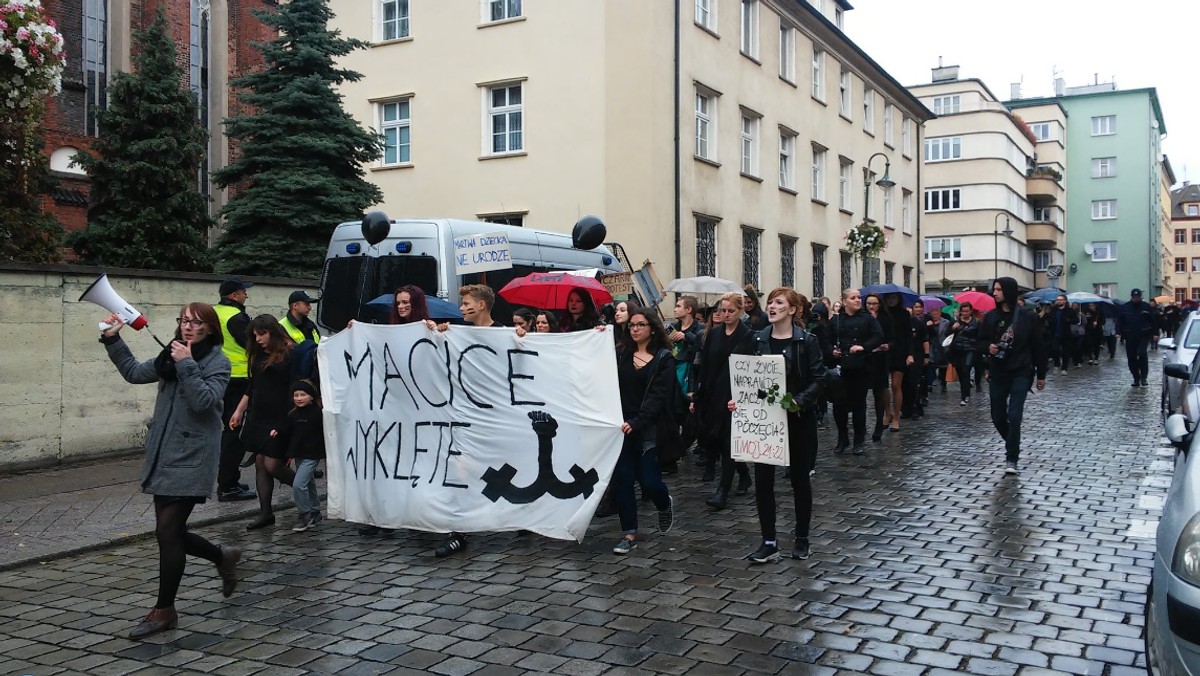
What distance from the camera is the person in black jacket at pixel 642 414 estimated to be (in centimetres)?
748

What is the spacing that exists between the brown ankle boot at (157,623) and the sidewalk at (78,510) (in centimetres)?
182

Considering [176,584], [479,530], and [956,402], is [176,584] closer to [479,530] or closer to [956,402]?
[479,530]

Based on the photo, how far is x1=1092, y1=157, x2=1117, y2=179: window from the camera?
91.7 meters

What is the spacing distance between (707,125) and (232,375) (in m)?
19.0

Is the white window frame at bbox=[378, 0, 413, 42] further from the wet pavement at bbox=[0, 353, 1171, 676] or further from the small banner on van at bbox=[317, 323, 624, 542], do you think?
the small banner on van at bbox=[317, 323, 624, 542]

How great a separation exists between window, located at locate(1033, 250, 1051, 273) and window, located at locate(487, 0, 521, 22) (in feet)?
204

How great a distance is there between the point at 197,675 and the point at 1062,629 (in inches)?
169

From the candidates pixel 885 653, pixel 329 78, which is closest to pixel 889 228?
pixel 329 78

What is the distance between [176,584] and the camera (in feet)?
18.7

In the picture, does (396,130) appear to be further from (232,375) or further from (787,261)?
(232,375)

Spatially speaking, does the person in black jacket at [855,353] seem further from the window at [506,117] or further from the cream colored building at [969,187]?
the cream colored building at [969,187]

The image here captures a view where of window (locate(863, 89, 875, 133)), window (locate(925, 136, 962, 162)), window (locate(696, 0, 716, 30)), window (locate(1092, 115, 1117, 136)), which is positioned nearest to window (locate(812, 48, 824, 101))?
window (locate(863, 89, 875, 133))

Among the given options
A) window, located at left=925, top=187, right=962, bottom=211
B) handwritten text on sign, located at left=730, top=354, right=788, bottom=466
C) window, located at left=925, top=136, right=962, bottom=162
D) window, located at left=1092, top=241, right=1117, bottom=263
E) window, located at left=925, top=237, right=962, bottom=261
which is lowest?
handwritten text on sign, located at left=730, top=354, right=788, bottom=466

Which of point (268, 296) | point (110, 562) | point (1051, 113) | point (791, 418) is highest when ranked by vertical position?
point (1051, 113)
